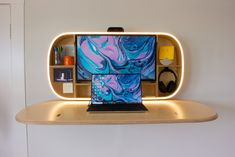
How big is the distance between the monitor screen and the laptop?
0.13m

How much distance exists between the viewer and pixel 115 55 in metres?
1.84

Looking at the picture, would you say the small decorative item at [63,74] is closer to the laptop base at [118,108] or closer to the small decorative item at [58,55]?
the small decorative item at [58,55]

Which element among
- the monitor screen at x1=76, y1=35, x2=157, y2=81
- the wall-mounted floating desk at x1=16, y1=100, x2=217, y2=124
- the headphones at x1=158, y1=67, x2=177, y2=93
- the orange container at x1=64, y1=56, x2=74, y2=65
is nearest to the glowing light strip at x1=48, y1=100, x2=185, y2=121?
the wall-mounted floating desk at x1=16, y1=100, x2=217, y2=124

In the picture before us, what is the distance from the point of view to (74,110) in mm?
1534

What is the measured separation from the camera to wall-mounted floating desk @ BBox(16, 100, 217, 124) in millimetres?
1258
